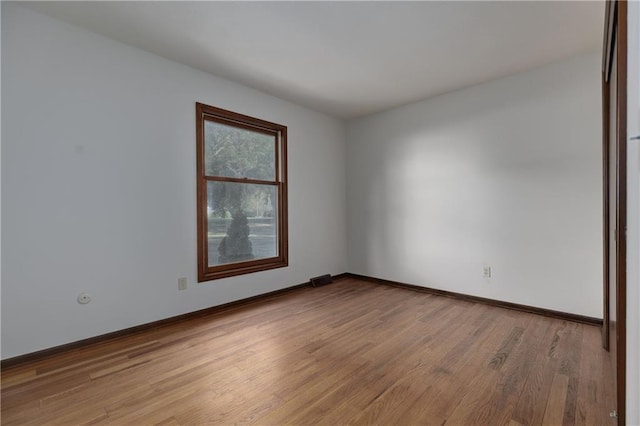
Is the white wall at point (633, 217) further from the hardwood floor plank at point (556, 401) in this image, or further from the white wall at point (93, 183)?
the white wall at point (93, 183)

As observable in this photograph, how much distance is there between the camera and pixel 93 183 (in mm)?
2406

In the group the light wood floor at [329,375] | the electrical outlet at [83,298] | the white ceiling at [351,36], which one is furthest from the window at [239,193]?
the electrical outlet at [83,298]

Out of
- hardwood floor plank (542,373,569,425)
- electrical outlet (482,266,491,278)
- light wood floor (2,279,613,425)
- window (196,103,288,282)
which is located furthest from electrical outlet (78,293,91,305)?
electrical outlet (482,266,491,278)

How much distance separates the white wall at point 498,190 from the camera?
9.15 feet

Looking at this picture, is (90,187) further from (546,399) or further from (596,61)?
(596,61)

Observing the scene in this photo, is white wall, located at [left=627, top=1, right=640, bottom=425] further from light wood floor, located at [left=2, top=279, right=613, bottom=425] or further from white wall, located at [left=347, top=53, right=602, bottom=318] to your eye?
white wall, located at [left=347, top=53, right=602, bottom=318]

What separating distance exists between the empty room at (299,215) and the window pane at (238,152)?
0.10ft

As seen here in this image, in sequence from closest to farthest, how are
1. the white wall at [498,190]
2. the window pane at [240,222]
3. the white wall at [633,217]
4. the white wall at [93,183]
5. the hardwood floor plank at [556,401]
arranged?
1. the white wall at [633,217]
2. the hardwood floor plank at [556,401]
3. the white wall at [93,183]
4. the white wall at [498,190]
5. the window pane at [240,222]

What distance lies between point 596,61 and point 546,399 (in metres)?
2.98

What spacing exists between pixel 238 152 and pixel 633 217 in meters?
3.33

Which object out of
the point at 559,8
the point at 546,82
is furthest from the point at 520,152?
the point at 559,8

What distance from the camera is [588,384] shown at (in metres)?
1.78

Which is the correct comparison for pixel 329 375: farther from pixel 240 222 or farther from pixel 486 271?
pixel 486 271

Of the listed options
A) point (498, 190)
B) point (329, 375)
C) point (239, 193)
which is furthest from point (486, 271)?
point (239, 193)
